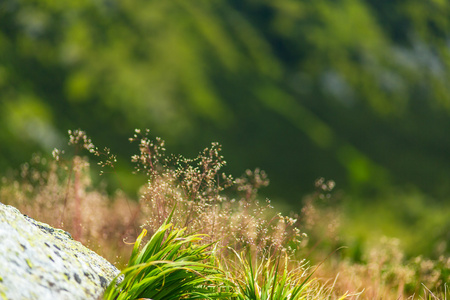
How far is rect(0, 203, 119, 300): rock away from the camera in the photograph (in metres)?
3.37

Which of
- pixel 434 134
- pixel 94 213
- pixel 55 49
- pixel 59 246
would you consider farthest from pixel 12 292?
pixel 434 134

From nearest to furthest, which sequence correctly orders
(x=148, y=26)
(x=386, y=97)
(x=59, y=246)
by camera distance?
(x=59, y=246)
(x=148, y=26)
(x=386, y=97)

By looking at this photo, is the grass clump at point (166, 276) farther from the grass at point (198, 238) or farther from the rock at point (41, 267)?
the rock at point (41, 267)

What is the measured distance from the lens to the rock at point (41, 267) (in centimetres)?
337

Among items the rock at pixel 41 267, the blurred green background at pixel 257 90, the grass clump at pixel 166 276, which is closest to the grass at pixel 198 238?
the grass clump at pixel 166 276

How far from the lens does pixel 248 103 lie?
163ft

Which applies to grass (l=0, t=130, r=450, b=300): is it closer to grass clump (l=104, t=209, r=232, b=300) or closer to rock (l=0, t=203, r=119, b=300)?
grass clump (l=104, t=209, r=232, b=300)

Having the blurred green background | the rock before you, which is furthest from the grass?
the blurred green background

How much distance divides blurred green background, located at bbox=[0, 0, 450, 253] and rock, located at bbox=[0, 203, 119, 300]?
30137 millimetres

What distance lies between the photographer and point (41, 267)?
3625 millimetres

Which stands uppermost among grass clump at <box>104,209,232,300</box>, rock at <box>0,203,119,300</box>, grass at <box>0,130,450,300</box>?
grass at <box>0,130,450,300</box>

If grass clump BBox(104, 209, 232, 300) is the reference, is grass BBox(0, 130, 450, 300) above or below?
above

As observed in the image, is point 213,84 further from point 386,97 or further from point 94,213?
point 94,213

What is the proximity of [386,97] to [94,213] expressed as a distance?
56489 mm
